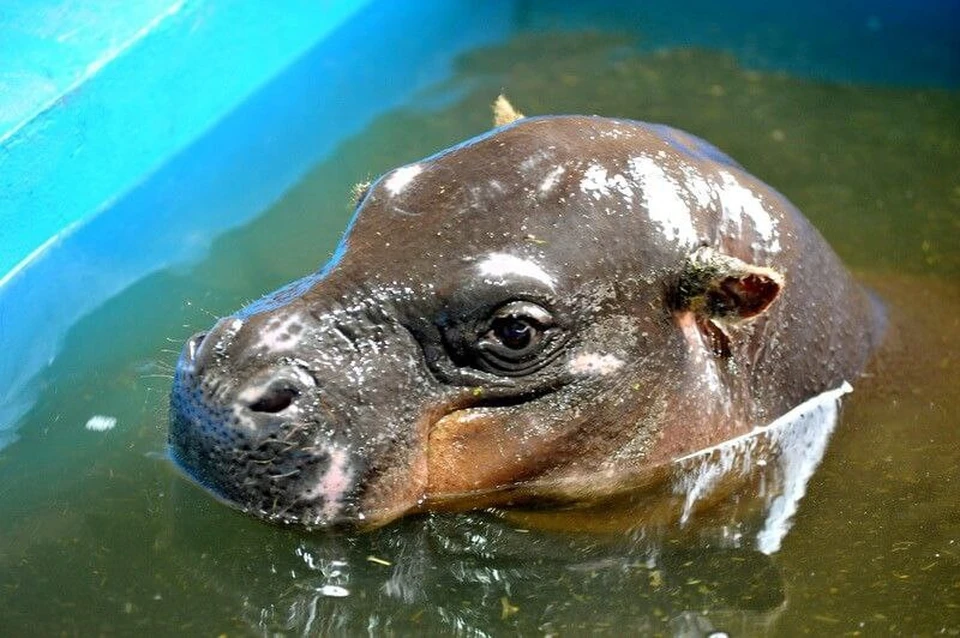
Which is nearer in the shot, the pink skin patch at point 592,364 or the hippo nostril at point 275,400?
the hippo nostril at point 275,400

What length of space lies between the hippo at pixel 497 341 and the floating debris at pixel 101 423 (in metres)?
0.93

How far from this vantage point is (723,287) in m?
4.42

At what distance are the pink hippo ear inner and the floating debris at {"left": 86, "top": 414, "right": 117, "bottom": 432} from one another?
2.30m

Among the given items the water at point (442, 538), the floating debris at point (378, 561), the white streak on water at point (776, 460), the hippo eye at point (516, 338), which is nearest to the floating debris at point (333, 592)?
the water at point (442, 538)

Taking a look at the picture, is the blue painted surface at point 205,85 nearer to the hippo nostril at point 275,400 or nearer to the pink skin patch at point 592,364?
the hippo nostril at point 275,400

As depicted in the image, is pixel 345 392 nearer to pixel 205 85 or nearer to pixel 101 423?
pixel 101 423

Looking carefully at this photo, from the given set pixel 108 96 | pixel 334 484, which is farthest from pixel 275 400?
pixel 108 96

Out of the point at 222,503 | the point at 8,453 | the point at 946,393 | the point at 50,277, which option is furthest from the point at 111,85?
the point at 946,393

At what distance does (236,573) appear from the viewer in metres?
4.37

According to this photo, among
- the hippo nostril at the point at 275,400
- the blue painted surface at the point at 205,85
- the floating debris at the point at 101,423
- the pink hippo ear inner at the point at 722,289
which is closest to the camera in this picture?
the hippo nostril at the point at 275,400

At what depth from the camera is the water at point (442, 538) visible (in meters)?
4.21

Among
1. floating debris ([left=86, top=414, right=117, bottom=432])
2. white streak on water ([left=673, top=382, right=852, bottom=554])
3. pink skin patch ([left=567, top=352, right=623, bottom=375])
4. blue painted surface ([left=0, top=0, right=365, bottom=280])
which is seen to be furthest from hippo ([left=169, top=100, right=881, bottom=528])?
blue painted surface ([left=0, top=0, right=365, bottom=280])

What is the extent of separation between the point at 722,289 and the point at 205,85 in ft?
14.6

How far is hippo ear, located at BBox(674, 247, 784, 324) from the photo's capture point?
14.3 feet
